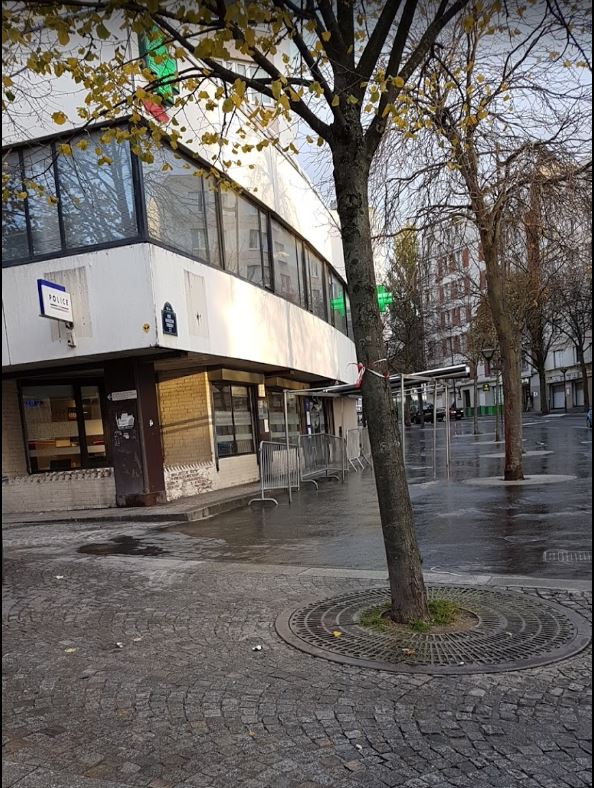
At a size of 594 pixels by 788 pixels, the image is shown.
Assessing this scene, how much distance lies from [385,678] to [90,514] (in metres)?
9.14

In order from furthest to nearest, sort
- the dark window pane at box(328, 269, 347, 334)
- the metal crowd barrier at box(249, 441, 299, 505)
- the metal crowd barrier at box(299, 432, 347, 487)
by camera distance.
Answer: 1. the dark window pane at box(328, 269, 347, 334)
2. the metal crowd barrier at box(299, 432, 347, 487)
3. the metal crowd barrier at box(249, 441, 299, 505)

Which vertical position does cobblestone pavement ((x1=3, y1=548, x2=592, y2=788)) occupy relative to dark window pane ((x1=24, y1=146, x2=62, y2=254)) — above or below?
below

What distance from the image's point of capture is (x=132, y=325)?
10984 mm

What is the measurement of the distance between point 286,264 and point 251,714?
15541 mm

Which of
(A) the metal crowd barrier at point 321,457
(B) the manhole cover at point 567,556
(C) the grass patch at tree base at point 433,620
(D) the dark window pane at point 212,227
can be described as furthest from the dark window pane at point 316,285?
A: (C) the grass patch at tree base at point 433,620

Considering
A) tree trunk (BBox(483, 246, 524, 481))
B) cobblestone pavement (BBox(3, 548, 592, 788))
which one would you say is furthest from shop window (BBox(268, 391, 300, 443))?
cobblestone pavement (BBox(3, 548, 592, 788))

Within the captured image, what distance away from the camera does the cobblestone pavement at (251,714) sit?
2914 mm

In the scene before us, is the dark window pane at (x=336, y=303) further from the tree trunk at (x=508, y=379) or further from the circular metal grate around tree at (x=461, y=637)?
the circular metal grate around tree at (x=461, y=637)

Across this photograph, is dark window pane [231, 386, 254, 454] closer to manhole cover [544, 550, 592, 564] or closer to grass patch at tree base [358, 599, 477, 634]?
manhole cover [544, 550, 592, 564]

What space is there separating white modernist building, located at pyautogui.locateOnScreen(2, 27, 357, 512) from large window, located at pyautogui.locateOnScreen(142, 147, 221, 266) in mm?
36

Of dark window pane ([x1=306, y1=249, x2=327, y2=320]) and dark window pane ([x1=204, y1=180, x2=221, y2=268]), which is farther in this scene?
dark window pane ([x1=306, y1=249, x2=327, y2=320])

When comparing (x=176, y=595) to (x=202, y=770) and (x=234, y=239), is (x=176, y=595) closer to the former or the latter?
(x=202, y=770)

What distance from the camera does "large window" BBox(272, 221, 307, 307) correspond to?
A: 17.2 meters

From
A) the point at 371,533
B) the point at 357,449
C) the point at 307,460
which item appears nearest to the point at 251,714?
the point at 371,533
